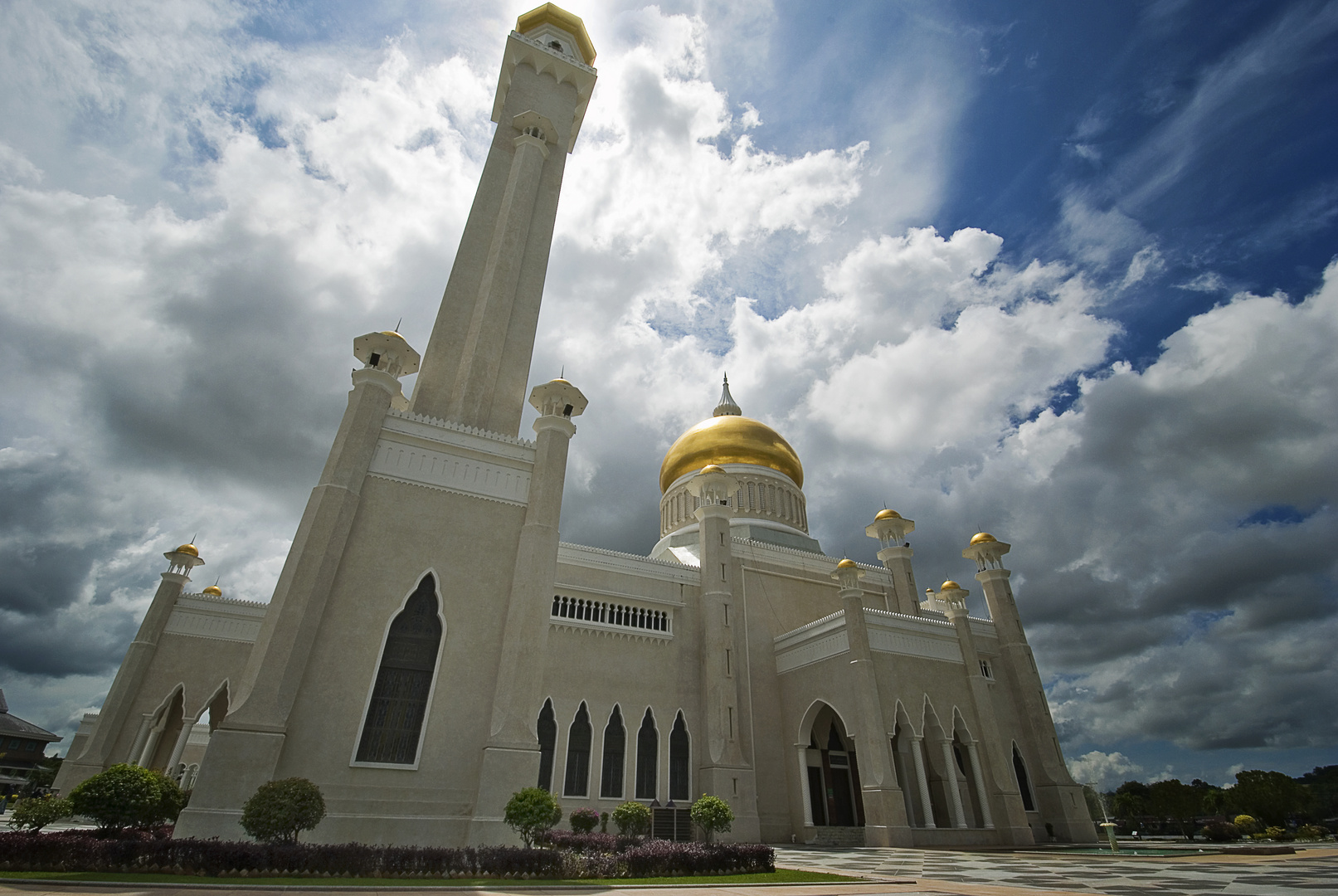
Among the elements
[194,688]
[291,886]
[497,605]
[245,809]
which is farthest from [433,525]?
[194,688]

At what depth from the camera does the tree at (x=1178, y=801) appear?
126 ft

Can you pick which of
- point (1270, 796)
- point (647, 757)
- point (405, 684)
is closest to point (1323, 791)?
point (1270, 796)

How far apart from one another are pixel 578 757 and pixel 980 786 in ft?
41.7

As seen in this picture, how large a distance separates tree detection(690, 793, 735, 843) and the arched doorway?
25.2 ft

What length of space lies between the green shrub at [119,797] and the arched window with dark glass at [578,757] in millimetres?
10252

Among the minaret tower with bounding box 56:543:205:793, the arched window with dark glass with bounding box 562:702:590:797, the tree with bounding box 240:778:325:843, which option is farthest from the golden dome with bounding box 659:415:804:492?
the tree with bounding box 240:778:325:843

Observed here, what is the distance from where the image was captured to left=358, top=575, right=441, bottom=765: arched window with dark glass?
40.8 feet

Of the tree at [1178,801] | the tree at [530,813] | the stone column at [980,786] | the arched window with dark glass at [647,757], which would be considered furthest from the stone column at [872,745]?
the tree at [1178,801]

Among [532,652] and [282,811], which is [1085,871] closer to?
[532,652]

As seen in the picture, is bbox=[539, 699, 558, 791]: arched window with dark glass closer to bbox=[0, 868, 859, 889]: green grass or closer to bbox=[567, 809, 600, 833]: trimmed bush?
bbox=[567, 809, 600, 833]: trimmed bush

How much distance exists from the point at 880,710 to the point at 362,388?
16.7 meters

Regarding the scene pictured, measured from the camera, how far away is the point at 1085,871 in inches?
452

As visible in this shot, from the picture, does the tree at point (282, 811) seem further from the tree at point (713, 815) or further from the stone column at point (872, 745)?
the stone column at point (872, 745)

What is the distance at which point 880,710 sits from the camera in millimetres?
19672
